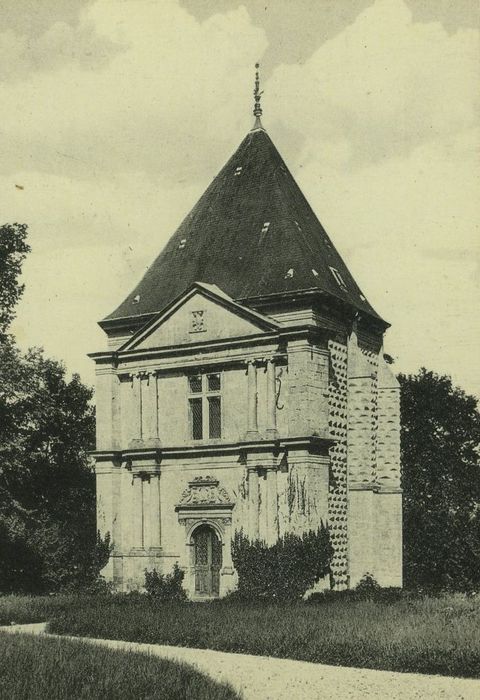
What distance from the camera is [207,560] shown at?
1022 inches

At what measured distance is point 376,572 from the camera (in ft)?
87.4

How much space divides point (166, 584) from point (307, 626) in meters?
10.0

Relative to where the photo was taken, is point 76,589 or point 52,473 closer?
point 76,589

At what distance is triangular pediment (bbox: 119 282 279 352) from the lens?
25.4m

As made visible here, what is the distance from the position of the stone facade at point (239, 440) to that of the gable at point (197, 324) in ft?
0.11

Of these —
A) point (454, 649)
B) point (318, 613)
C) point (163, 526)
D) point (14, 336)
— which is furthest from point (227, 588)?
point (454, 649)

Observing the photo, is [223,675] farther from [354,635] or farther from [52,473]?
[52,473]

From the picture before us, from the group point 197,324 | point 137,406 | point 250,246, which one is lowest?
point 137,406

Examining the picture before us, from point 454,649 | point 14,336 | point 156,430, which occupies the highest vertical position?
point 14,336

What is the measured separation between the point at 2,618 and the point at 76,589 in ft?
23.2

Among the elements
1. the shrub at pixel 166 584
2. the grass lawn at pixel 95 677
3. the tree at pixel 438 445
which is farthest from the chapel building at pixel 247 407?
the grass lawn at pixel 95 677

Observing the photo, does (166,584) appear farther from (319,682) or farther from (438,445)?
(438,445)

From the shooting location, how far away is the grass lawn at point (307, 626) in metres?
13.7

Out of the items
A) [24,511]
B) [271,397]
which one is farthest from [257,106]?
[24,511]
